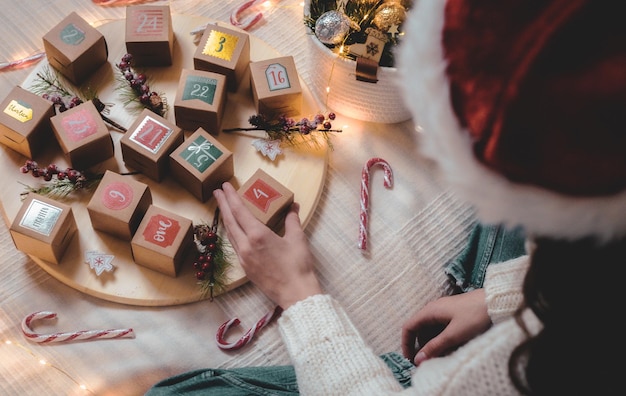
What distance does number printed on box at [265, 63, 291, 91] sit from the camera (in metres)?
1.16

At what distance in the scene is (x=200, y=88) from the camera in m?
1.13

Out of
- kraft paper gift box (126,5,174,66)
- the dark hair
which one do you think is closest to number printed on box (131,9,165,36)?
kraft paper gift box (126,5,174,66)

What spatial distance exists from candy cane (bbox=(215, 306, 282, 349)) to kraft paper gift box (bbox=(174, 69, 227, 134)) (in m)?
0.37

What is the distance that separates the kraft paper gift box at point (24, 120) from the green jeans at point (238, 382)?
0.50 m

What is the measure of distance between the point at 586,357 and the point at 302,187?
0.63 meters

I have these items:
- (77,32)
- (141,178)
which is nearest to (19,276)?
(141,178)

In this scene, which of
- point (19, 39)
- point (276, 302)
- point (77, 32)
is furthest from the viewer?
point (19, 39)

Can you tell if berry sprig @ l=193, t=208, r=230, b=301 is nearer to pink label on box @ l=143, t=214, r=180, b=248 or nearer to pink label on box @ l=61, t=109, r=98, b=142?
pink label on box @ l=143, t=214, r=180, b=248

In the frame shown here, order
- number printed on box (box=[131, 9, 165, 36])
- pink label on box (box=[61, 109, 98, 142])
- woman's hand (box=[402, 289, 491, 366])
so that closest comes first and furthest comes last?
woman's hand (box=[402, 289, 491, 366])
pink label on box (box=[61, 109, 98, 142])
number printed on box (box=[131, 9, 165, 36])

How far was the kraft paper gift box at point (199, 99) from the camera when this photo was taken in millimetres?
1115

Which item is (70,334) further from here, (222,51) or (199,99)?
(222,51)

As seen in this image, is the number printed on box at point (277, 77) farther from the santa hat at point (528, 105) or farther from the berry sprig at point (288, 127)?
the santa hat at point (528, 105)

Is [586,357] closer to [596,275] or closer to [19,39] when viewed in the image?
[596,275]

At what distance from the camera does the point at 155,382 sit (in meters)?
1.05
